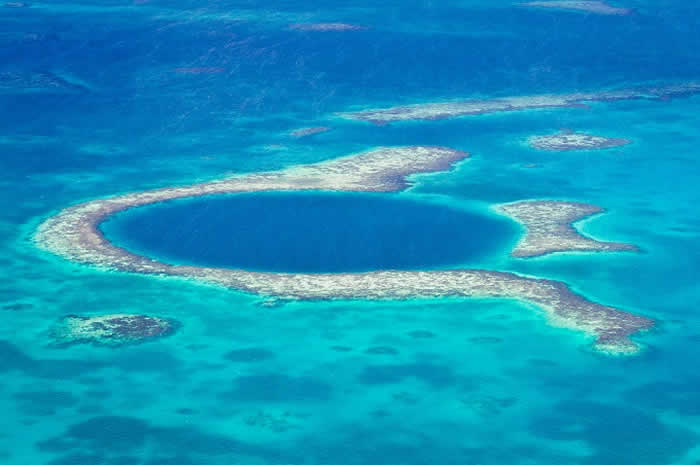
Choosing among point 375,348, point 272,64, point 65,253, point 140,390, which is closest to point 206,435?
point 140,390

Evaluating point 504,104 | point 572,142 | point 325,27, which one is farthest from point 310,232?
point 325,27

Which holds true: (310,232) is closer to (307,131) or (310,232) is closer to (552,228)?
(552,228)

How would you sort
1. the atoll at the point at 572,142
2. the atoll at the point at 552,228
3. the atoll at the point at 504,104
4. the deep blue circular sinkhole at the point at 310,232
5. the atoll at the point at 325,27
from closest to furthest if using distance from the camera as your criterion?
1. the deep blue circular sinkhole at the point at 310,232
2. the atoll at the point at 552,228
3. the atoll at the point at 572,142
4. the atoll at the point at 504,104
5. the atoll at the point at 325,27

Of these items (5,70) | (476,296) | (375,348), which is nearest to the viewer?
(375,348)

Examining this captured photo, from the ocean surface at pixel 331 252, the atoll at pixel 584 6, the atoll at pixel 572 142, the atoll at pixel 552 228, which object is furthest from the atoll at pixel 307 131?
the atoll at pixel 584 6

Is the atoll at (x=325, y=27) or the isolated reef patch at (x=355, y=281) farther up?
the atoll at (x=325, y=27)

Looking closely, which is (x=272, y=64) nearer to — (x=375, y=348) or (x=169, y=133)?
(x=169, y=133)

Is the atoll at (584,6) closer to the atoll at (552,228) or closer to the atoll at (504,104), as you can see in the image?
the atoll at (504,104)
